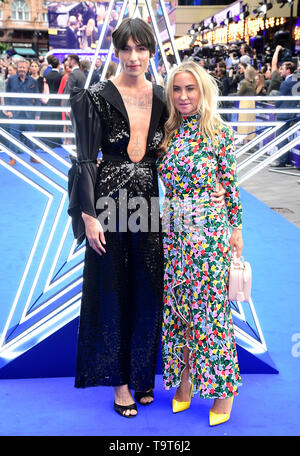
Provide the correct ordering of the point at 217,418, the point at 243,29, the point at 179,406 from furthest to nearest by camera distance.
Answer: the point at 243,29
the point at 179,406
the point at 217,418

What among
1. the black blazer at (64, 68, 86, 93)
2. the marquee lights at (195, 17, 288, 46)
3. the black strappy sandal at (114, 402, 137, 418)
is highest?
the marquee lights at (195, 17, 288, 46)

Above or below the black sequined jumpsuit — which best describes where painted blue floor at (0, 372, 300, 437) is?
below

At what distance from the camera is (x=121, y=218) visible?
2.56 m

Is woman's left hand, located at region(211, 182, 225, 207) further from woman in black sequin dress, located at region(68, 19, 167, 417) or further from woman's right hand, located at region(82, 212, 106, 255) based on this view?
woman's right hand, located at region(82, 212, 106, 255)

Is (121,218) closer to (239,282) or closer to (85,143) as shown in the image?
(85,143)

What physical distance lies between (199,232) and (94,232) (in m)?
0.44

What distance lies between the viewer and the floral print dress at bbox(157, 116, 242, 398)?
2471 mm

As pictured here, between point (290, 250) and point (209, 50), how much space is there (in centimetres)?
2115

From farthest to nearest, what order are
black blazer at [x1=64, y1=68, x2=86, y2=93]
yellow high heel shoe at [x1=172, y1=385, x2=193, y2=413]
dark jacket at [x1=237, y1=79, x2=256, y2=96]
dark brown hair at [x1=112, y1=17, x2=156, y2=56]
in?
→ dark jacket at [x1=237, y1=79, x2=256, y2=96]
black blazer at [x1=64, y1=68, x2=86, y2=93]
yellow high heel shoe at [x1=172, y1=385, x2=193, y2=413]
dark brown hair at [x1=112, y1=17, x2=156, y2=56]

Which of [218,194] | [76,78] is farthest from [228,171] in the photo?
[76,78]

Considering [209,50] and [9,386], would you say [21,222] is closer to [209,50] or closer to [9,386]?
[9,386]

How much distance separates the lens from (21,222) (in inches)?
257

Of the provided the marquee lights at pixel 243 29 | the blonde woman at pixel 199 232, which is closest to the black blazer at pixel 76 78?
the blonde woman at pixel 199 232

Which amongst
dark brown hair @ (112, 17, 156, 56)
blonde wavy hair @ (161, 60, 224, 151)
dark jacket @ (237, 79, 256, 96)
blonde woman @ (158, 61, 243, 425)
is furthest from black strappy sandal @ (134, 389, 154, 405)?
dark jacket @ (237, 79, 256, 96)
